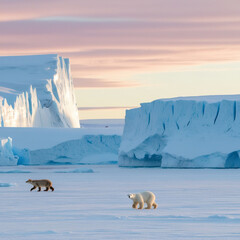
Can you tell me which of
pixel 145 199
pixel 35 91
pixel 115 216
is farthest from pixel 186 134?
pixel 35 91

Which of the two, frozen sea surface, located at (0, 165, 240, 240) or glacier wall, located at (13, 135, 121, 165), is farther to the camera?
glacier wall, located at (13, 135, 121, 165)

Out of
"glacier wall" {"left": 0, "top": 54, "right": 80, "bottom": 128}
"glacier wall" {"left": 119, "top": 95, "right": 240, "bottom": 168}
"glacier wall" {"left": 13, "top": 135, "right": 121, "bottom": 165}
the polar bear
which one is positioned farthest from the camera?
"glacier wall" {"left": 0, "top": 54, "right": 80, "bottom": 128}

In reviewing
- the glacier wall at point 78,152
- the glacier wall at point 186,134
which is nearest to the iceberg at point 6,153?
the glacier wall at point 78,152

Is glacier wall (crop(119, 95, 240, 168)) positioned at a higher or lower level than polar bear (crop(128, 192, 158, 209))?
higher

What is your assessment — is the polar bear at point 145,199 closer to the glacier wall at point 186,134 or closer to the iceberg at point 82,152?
the glacier wall at point 186,134

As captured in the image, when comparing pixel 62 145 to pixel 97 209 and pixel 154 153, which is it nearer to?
pixel 154 153

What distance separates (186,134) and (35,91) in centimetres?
2197

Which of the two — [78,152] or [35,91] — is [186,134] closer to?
[78,152]

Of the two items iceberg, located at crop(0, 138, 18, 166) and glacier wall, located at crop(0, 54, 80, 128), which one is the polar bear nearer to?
iceberg, located at crop(0, 138, 18, 166)

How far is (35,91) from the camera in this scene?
142ft

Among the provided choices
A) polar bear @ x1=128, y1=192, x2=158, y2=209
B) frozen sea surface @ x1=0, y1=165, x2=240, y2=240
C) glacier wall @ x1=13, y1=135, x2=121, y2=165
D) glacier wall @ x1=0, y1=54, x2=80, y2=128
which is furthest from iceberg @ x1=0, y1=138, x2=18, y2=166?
polar bear @ x1=128, y1=192, x2=158, y2=209

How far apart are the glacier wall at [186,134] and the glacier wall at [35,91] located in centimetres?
1539

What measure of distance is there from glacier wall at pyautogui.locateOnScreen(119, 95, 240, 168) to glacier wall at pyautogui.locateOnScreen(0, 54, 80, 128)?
1539 centimetres

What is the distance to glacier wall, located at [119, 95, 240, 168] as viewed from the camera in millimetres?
21938
